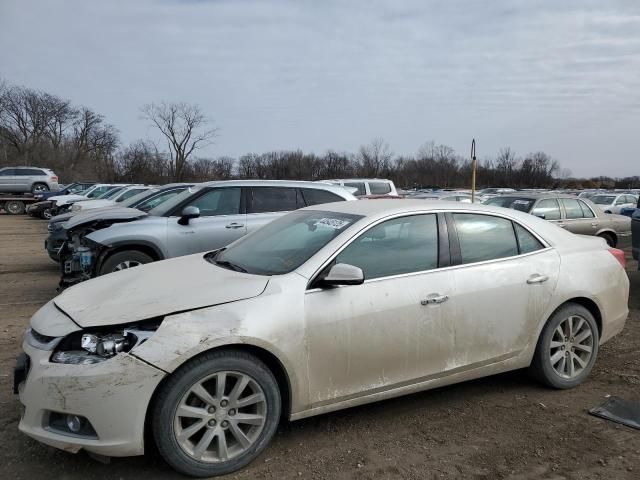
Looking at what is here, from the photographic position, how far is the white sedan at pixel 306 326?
283 centimetres

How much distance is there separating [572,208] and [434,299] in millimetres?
9437

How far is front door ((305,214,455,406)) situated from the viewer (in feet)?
10.8

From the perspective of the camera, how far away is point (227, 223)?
752cm

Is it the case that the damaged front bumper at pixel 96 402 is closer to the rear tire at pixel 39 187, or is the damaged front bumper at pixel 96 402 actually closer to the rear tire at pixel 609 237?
the rear tire at pixel 609 237

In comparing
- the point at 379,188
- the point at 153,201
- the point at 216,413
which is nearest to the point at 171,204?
the point at 153,201

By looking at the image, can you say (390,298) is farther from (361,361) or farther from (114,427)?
(114,427)

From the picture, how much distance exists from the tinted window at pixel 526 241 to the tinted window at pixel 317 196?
404 cm

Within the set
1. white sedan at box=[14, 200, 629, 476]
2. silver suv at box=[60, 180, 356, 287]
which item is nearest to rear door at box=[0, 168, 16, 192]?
silver suv at box=[60, 180, 356, 287]

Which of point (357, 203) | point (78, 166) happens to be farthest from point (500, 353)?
point (78, 166)

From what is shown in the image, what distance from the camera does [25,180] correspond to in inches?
1219

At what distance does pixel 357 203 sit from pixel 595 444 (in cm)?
242

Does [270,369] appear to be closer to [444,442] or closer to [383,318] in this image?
[383,318]

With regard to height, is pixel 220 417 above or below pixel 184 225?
below

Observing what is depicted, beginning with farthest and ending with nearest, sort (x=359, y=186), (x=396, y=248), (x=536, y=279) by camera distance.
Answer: (x=359, y=186), (x=536, y=279), (x=396, y=248)
